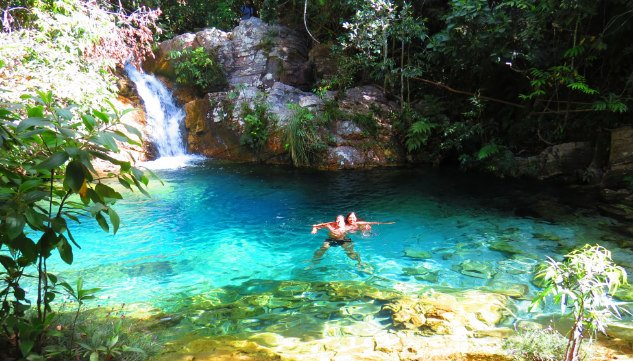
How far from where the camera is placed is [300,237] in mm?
6684

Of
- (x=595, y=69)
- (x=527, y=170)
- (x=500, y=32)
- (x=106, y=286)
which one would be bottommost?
(x=106, y=286)

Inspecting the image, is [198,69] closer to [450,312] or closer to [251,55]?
[251,55]

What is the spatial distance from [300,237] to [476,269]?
8.89 feet

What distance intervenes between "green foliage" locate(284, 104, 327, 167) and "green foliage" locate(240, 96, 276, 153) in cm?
85

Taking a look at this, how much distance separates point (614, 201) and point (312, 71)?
32.7ft

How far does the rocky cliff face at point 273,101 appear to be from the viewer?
1163cm

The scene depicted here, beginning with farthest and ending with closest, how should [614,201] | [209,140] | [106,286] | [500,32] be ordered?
1. [209,140]
2. [500,32]
3. [614,201]
4. [106,286]

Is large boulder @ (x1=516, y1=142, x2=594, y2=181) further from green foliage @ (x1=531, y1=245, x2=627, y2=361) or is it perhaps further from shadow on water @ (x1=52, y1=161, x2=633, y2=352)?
green foliage @ (x1=531, y1=245, x2=627, y2=361)

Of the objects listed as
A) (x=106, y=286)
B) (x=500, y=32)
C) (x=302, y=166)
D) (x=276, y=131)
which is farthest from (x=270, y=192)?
(x=500, y=32)

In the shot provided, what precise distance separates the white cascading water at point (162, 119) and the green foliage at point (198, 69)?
88 centimetres

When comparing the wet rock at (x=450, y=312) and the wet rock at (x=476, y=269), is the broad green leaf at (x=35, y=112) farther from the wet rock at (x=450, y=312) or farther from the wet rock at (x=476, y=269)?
the wet rock at (x=476, y=269)

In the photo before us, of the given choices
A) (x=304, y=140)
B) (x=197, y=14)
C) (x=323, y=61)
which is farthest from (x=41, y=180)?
(x=197, y=14)

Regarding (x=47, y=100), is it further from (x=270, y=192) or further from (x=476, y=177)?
(x=476, y=177)

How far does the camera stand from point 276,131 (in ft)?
39.5
